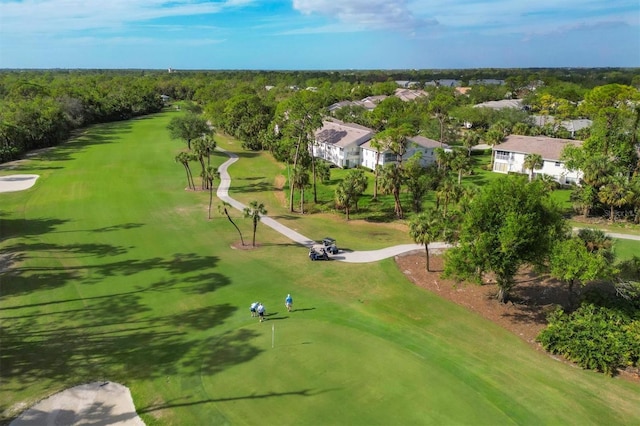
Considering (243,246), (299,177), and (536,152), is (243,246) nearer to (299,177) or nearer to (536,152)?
(299,177)

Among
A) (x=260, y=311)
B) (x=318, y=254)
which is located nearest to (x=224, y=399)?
(x=260, y=311)

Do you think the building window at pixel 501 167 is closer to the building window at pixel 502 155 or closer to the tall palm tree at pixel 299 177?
the building window at pixel 502 155

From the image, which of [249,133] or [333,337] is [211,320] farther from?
[249,133]

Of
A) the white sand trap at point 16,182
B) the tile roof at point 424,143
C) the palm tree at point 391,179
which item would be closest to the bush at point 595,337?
the palm tree at point 391,179

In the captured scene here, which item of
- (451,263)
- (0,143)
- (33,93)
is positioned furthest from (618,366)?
(33,93)

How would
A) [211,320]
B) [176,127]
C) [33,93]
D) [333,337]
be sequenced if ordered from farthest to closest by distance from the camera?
[33,93] → [176,127] → [211,320] → [333,337]

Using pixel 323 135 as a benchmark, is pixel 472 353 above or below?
below
